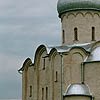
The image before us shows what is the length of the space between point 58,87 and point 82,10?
4.88 meters

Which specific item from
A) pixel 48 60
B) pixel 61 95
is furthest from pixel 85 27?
pixel 61 95

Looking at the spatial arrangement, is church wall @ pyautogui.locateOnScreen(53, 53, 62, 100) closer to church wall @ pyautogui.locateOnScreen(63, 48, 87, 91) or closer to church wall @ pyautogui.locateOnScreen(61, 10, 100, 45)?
church wall @ pyautogui.locateOnScreen(63, 48, 87, 91)

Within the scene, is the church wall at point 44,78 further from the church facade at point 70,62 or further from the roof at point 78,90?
the roof at point 78,90

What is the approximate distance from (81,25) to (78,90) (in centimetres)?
449

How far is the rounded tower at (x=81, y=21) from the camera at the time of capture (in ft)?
87.1

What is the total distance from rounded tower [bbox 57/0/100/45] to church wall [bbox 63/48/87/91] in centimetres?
172

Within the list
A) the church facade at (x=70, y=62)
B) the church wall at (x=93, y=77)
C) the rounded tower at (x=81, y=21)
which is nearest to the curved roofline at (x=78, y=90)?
the church facade at (x=70, y=62)

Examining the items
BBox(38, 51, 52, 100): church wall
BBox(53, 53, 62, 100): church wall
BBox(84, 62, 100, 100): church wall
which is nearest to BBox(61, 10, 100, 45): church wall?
BBox(38, 51, 52, 100): church wall

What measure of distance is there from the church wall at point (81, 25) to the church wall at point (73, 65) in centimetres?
172

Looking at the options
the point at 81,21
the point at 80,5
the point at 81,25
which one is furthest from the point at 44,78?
the point at 80,5

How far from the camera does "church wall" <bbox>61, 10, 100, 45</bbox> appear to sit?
26.5m

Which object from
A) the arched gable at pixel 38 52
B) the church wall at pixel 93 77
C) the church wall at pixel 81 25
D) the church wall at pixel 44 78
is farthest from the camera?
the arched gable at pixel 38 52

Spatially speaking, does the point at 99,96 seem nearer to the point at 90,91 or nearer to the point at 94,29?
the point at 90,91

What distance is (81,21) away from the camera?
26.7 meters
